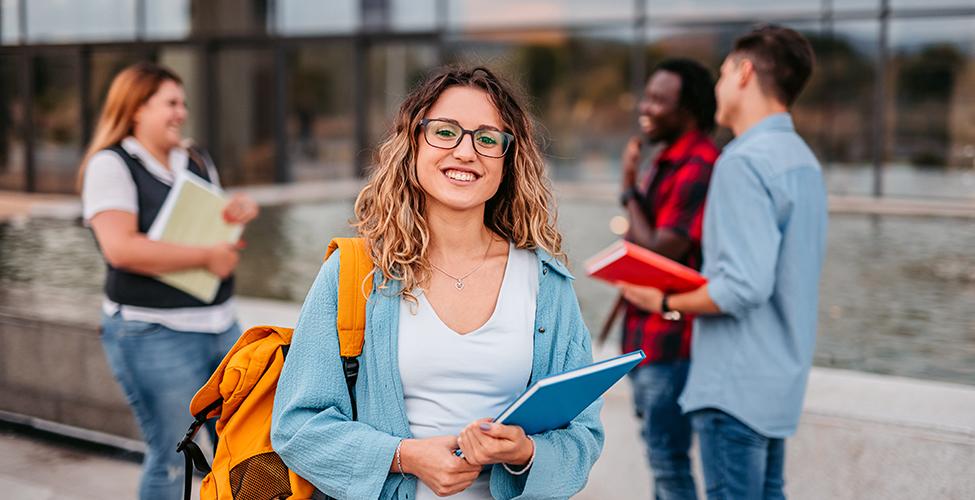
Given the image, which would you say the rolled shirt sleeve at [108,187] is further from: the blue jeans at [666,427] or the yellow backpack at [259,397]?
the blue jeans at [666,427]

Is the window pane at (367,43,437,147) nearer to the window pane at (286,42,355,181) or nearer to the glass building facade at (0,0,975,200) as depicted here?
the glass building facade at (0,0,975,200)

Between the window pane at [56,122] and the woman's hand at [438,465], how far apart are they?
1900 centimetres

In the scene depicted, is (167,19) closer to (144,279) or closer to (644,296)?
(144,279)

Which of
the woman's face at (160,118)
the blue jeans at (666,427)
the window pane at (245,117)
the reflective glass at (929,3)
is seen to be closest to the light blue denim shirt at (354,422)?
the blue jeans at (666,427)

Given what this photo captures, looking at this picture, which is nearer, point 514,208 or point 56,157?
point 514,208

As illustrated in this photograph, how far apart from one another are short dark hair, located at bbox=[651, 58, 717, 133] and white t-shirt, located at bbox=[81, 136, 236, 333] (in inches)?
70.6

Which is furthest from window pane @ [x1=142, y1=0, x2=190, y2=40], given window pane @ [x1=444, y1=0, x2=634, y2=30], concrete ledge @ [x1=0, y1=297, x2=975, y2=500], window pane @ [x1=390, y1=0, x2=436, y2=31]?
concrete ledge @ [x1=0, y1=297, x2=975, y2=500]

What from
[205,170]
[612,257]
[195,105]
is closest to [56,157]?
[195,105]

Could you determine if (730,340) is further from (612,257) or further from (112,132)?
(112,132)

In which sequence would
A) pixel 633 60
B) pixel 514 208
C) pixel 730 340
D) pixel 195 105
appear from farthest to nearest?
pixel 195 105 → pixel 633 60 → pixel 730 340 → pixel 514 208

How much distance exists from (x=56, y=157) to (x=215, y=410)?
63.3ft

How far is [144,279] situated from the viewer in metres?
3.47

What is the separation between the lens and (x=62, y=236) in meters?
11.2

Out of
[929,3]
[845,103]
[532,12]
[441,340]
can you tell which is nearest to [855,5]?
[929,3]
